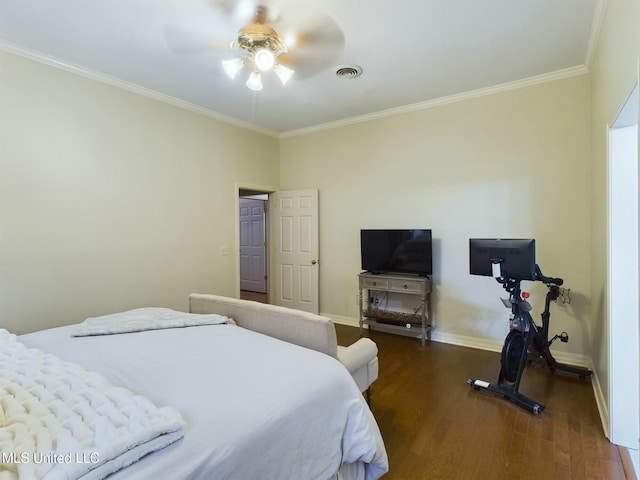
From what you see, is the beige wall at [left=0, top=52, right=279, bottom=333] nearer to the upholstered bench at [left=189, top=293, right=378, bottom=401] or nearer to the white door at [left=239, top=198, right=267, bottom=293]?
the upholstered bench at [left=189, top=293, right=378, bottom=401]

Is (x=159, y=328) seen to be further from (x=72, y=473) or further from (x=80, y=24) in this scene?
(x=80, y=24)

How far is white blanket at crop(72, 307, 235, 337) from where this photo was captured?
2.18 metres

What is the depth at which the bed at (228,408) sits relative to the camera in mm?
1031

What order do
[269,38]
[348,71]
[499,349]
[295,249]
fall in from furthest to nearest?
[295,249]
[499,349]
[348,71]
[269,38]

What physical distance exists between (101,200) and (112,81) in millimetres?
1180

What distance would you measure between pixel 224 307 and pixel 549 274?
3.12m

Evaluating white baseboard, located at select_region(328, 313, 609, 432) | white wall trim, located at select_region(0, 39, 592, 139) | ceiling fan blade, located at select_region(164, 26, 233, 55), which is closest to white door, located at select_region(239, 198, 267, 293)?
white wall trim, located at select_region(0, 39, 592, 139)

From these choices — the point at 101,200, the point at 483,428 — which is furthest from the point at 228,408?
the point at 101,200

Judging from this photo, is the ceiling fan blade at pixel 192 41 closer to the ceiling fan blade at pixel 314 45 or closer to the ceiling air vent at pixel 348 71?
the ceiling fan blade at pixel 314 45

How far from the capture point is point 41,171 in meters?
2.84

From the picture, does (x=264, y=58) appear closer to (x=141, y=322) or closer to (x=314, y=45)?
(x=314, y=45)

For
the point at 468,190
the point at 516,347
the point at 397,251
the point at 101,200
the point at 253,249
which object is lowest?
the point at 516,347

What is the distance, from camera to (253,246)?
7.34 m

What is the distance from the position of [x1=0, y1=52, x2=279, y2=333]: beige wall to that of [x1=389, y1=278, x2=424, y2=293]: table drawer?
2152mm
